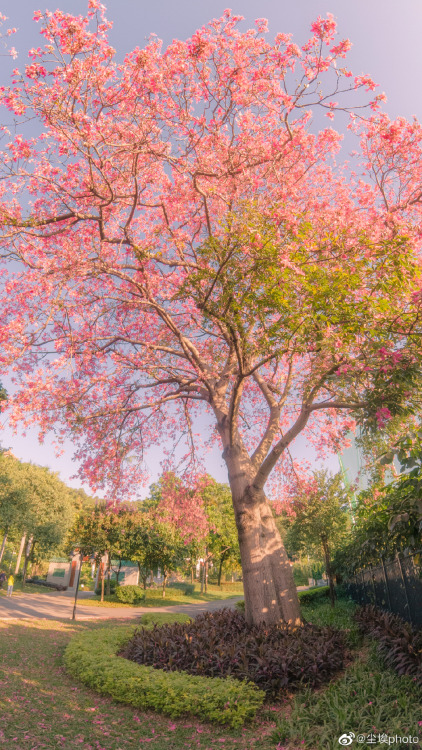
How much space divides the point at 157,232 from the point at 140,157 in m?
1.50

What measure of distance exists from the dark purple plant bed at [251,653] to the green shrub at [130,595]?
60.6ft

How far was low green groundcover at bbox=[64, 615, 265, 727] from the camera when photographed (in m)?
6.01

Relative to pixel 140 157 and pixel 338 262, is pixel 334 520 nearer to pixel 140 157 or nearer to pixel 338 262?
pixel 338 262

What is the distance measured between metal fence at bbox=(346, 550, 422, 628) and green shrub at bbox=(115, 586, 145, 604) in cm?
1628

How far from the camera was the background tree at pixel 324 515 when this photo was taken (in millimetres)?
18812

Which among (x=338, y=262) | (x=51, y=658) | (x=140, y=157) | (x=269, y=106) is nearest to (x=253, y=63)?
(x=269, y=106)

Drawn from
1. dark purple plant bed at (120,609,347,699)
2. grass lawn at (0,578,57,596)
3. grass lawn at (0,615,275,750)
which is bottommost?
grass lawn at (0,615,275,750)

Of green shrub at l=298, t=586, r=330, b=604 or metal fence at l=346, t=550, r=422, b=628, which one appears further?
green shrub at l=298, t=586, r=330, b=604

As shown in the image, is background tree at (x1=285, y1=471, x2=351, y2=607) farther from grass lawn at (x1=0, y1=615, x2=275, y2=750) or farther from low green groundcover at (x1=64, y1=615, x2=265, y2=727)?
grass lawn at (x1=0, y1=615, x2=275, y2=750)

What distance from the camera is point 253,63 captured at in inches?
352

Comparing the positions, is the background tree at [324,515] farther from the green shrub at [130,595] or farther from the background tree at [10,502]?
the background tree at [10,502]

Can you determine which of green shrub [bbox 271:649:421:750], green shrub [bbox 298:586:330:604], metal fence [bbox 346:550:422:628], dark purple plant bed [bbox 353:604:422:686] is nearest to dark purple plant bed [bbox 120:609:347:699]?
green shrub [bbox 271:649:421:750]

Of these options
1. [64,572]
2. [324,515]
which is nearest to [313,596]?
[324,515]

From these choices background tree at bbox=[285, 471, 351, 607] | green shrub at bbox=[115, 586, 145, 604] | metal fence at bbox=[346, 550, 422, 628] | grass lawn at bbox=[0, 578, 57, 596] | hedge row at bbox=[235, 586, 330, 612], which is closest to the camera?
metal fence at bbox=[346, 550, 422, 628]
